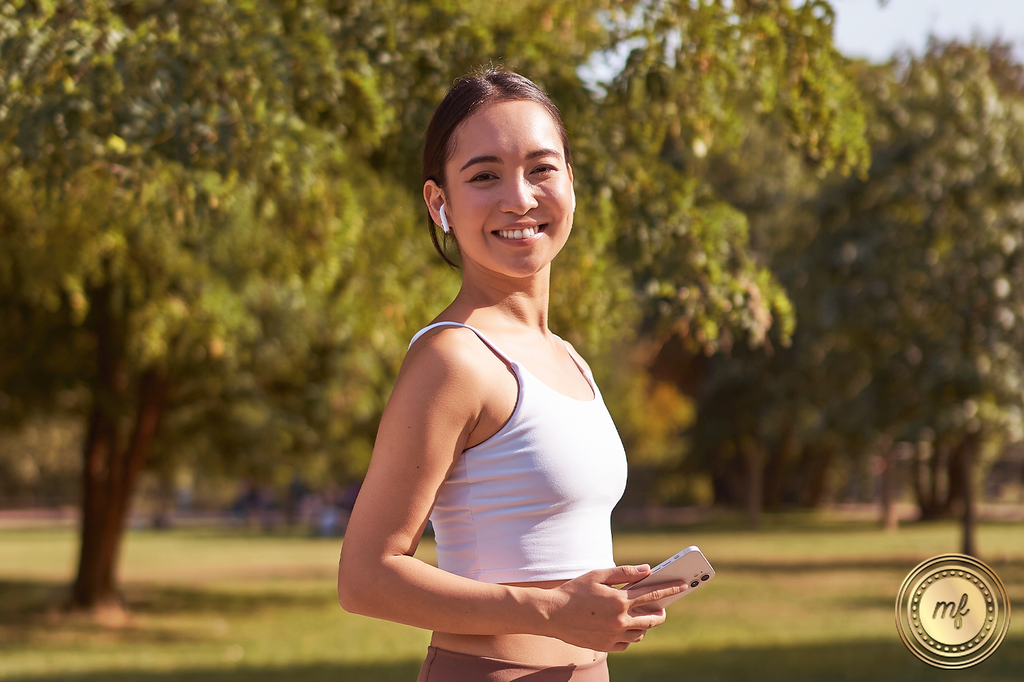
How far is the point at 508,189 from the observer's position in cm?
184

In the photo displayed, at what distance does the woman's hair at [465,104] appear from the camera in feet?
6.10

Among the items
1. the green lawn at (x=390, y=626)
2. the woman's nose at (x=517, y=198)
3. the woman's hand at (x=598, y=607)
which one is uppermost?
the woman's nose at (x=517, y=198)

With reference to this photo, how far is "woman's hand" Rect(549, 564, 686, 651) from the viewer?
5.40ft

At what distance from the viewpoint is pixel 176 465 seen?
21.0 m

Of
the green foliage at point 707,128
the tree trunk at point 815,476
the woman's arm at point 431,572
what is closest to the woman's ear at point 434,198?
the woman's arm at point 431,572

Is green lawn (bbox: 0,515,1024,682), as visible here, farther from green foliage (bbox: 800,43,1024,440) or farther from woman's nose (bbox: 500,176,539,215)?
woman's nose (bbox: 500,176,539,215)

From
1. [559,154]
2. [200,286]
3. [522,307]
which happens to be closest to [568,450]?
[522,307]

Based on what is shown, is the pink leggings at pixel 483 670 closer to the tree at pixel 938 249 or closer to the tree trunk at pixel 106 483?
the tree trunk at pixel 106 483

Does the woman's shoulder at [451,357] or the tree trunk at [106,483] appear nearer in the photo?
the woman's shoulder at [451,357]

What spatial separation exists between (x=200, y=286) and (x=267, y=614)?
25.4 feet

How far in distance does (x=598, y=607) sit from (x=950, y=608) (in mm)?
1676

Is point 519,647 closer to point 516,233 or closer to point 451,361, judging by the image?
point 451,361

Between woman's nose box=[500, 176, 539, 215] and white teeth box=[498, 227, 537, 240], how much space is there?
0.04m

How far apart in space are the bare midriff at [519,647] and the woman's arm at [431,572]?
77 mm
